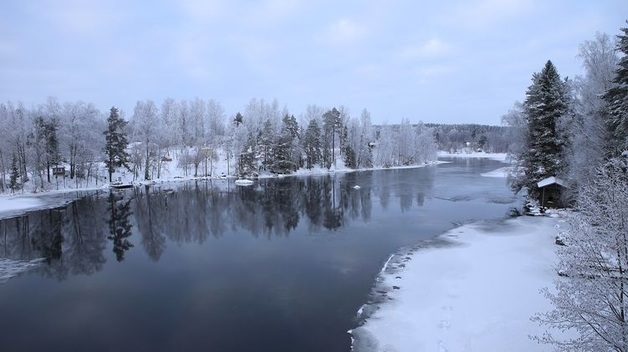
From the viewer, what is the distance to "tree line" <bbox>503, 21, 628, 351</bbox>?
8758 mm

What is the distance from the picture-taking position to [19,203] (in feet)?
158

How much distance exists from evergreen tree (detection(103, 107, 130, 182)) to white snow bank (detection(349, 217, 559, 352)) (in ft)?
203

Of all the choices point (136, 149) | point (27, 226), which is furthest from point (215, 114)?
point (27, 226)

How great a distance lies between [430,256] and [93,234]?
87.0 ft

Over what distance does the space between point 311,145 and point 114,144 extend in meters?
43.8

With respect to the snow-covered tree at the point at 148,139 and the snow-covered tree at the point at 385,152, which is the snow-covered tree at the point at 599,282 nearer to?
the snow-covered tree at the point at 148,139

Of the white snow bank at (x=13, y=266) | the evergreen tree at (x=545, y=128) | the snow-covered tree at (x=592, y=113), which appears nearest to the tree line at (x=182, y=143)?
the white snow bank at (x=13, y=266)

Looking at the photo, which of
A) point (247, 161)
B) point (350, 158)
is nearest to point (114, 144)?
point (247, 161)

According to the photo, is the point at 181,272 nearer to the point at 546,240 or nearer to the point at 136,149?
the point at 546,240

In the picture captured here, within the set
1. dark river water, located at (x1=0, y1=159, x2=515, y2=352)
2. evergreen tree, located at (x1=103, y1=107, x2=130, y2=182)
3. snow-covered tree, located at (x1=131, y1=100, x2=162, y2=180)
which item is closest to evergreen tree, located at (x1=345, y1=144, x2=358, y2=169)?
snow-covered tree, located at (x1=131, y1=100, x2=162, y2=180)

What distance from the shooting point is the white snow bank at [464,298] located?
13.3 m

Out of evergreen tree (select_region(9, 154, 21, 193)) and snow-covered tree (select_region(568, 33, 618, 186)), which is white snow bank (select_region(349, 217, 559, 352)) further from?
evergreen tree (select_region(9, 154, 21, 193))

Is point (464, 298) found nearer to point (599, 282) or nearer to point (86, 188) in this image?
point (599, 282)

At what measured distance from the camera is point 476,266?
21078mm
